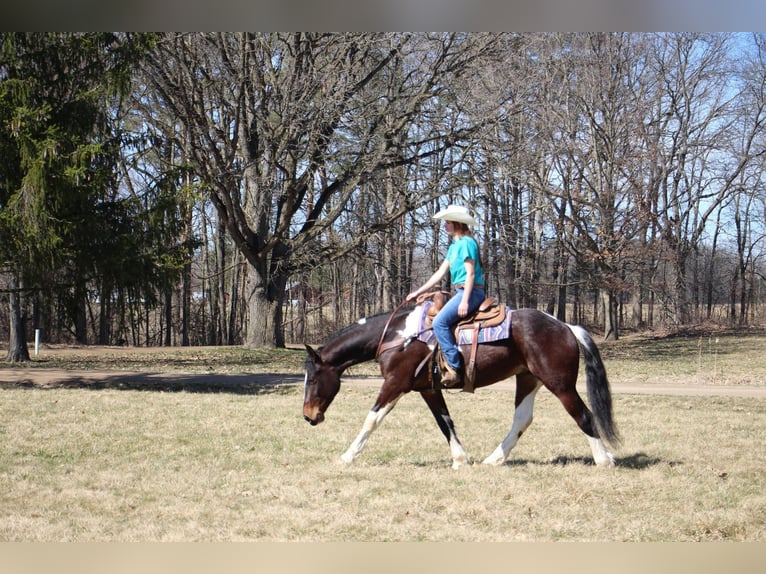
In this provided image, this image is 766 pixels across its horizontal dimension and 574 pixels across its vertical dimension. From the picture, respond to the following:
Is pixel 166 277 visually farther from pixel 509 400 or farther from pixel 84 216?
pixel 509 400

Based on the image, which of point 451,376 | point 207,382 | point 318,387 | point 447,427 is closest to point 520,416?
point 447,427

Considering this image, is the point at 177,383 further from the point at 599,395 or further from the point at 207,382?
the point at 599,395

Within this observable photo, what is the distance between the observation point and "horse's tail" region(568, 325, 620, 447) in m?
6.88

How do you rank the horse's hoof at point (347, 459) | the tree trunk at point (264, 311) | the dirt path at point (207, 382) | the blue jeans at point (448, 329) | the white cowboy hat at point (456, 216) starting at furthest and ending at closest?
the tree trunk at point (264, 311) < the dirt path at point (207, 382) < the horse's hoof at point (347, 459) < the blue jeans at point (448, 329) < the white cowboy hat at point (456, 216)

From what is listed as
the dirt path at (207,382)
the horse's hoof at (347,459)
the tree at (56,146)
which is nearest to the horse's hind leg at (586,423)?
Answer: the horse's hoof at (347,459)

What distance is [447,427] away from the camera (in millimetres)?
6887

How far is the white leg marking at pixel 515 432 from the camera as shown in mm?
6926

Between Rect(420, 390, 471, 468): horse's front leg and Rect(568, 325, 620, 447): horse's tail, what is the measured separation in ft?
3.83

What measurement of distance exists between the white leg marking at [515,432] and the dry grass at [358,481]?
159 mm

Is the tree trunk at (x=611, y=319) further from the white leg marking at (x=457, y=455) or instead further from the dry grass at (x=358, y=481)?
the white leg marking at (x=457, y=455)

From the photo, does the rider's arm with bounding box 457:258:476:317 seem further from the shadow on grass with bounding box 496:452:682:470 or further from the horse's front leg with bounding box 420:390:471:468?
the shadow on grass with bounding box 496:452:682:470

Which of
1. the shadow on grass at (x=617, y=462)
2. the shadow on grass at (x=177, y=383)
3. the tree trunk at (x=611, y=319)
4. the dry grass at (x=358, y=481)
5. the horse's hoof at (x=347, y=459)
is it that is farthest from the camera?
the tree trunk at (x=611, y=319)

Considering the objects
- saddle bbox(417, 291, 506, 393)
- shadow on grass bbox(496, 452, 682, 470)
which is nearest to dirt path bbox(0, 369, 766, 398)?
shadow on grass bbox(496, 452, 682, 470)

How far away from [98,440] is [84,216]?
677cm
